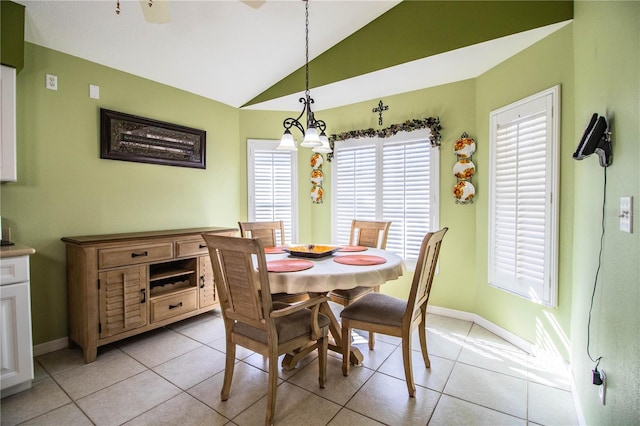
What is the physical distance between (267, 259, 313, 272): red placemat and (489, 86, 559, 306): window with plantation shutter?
1.86 m

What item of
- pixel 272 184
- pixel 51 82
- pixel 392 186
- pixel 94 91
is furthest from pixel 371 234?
pixel 51 82

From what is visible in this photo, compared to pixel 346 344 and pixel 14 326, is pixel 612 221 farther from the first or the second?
pixel 14 326

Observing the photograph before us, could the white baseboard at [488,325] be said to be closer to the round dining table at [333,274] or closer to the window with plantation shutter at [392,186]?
the window with plantation shutter at [392,186]

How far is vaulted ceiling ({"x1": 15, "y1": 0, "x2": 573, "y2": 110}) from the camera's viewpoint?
2.27m

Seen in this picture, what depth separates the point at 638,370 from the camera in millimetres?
952

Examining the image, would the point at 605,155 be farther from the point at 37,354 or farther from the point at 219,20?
the point at 37,354

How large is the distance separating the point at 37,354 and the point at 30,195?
1309 millimetres

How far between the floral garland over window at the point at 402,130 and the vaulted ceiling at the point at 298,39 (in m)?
0.40

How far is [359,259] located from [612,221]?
1.37 meters

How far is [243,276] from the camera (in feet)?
5.44

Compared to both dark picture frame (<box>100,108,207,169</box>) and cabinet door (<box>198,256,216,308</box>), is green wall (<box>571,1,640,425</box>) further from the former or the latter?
dark picture frame (<box>100,108,207,169</box>)

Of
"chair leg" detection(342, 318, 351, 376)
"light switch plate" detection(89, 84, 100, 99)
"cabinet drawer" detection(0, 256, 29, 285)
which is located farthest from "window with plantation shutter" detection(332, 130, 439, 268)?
"cabinet drawer" detection(0, 256, 29, 285)

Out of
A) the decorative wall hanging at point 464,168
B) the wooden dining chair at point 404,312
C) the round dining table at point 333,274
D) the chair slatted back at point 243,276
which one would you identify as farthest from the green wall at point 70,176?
the decorative wall hanging at point 464,168

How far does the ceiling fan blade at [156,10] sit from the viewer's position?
1.86 metres
